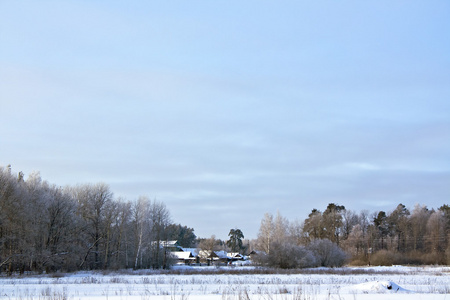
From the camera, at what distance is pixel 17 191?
4806cm

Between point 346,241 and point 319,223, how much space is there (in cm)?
797

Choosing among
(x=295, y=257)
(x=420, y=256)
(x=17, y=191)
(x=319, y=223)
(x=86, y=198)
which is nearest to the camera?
(x=17, y=191)

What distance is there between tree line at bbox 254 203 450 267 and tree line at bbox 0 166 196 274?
18.9 meters

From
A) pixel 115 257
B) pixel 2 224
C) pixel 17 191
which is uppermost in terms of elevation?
pixel 17 191

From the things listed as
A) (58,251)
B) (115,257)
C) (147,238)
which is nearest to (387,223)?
(147,238)

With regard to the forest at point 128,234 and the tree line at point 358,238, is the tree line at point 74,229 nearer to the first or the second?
the forest at point 128,234

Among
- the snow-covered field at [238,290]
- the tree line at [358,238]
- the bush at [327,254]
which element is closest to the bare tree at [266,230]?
the tree line at [358,238]

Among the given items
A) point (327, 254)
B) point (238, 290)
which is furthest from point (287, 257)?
point (238, 290)

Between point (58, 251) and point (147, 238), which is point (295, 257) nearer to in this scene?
point (147, 238)

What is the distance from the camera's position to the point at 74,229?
5788cm

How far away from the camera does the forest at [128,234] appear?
47.7 metres

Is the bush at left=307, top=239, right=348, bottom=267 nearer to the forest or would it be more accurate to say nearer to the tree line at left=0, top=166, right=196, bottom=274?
the forest

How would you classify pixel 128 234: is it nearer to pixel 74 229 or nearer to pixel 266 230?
pixel 74 229

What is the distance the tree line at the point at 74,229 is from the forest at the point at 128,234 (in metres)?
0.11
